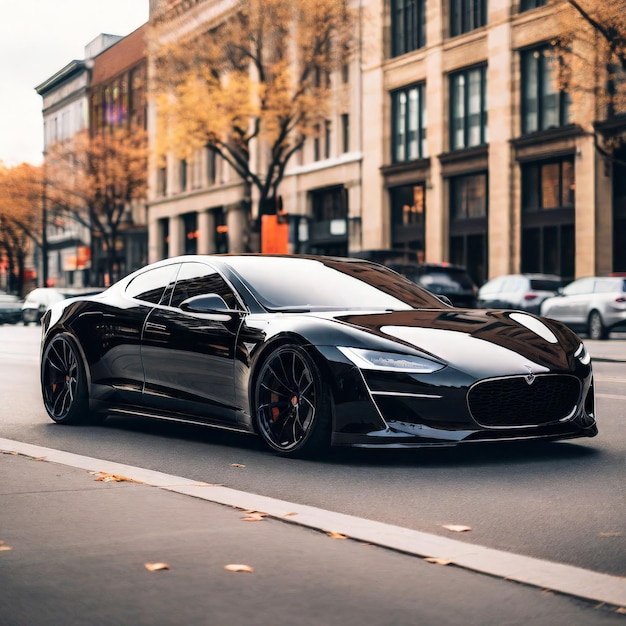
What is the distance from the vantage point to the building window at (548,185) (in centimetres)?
3731

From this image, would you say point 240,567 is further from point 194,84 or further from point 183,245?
point 183,245

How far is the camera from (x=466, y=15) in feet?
139

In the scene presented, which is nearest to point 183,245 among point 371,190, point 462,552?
point 371,190

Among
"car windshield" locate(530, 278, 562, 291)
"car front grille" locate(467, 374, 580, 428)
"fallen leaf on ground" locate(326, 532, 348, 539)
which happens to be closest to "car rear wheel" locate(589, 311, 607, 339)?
"car windshield" locate(530, 278, 562, 291)

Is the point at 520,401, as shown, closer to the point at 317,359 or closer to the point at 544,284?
the point at 317,359

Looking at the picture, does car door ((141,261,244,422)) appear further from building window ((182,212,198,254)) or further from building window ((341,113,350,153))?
building window ((182,212,198,254))

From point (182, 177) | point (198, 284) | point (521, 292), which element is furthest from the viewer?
point (182, 177)

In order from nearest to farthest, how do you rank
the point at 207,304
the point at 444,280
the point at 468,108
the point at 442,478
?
the point at 442,478 < the point at 207,304 < the point at 444,280 < the point at 468,108

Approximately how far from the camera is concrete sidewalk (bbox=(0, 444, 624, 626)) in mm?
3980

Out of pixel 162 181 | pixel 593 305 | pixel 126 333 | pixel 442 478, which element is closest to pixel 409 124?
pixel 593 305

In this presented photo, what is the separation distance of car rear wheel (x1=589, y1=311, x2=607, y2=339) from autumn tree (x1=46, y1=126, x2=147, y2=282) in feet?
118

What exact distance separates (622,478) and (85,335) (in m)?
4.43

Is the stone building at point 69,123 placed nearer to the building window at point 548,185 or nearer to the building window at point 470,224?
the building window at point 470,224

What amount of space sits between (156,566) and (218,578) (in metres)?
0.29
